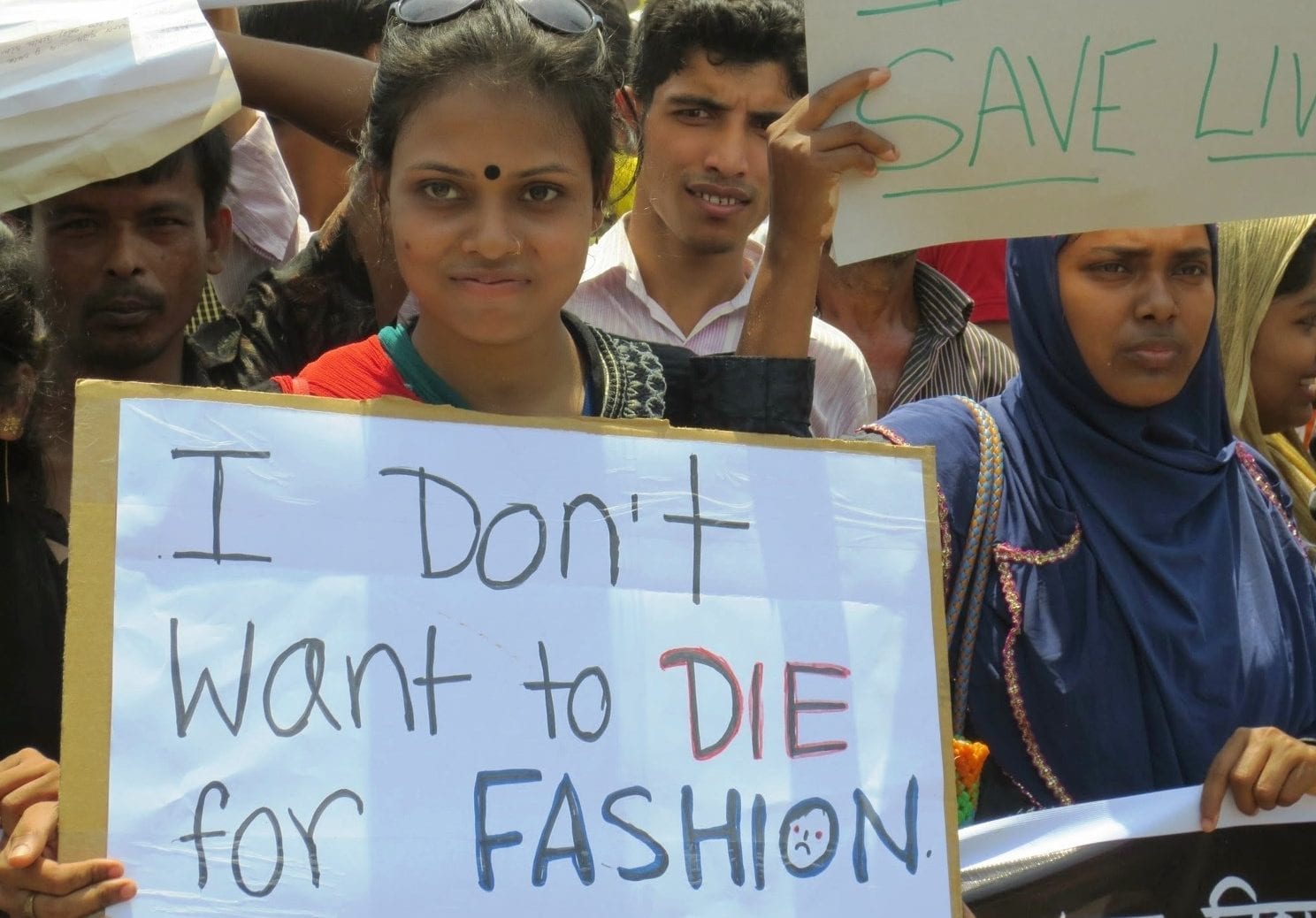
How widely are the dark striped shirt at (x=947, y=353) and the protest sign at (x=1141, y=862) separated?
5.23 ft

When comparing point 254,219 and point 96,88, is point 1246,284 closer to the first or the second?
point 254,219

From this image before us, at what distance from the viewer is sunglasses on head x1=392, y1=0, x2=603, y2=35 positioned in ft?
7.53

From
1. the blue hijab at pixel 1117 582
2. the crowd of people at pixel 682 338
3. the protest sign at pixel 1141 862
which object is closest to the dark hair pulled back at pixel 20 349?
the crowd of people at pixel 682 338

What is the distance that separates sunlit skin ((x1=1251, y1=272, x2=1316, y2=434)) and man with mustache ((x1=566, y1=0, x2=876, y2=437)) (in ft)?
4.03

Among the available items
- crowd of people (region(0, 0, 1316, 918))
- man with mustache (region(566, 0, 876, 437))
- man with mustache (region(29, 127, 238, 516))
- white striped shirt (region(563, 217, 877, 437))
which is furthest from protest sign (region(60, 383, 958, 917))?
man with mustache (region(566, 0, 876, 437))

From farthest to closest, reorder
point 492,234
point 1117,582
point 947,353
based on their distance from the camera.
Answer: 1. point 947,353
2. point 1117,582
3. point 492,234

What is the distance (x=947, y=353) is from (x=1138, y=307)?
1.21 metres

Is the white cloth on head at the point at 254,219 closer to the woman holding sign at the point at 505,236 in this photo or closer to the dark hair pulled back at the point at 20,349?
the dark hair pulled back at the point at 20,349

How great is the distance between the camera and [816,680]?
1.99 metres

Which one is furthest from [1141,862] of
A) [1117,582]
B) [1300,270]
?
[1300,270]

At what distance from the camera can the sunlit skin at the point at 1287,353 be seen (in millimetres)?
3910

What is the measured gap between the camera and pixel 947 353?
13.2 feet

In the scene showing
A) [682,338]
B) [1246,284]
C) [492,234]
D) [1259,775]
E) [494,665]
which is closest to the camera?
[494,665]

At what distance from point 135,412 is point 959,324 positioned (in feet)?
8.25
